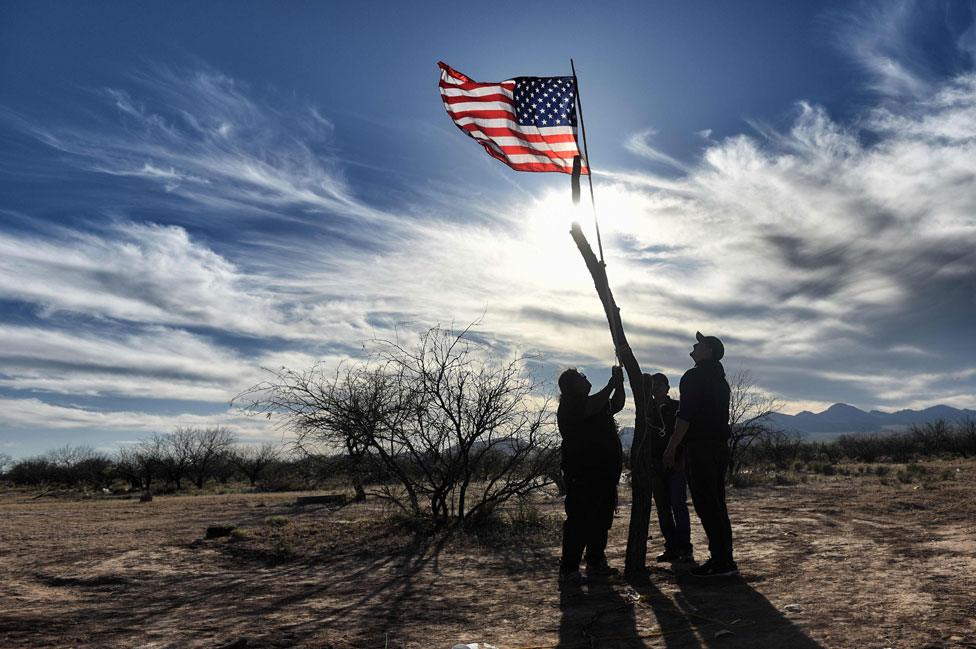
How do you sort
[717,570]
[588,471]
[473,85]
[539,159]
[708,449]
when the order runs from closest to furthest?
[717,570] → [708,449] → [588,471] → [539,159] → [473,85]

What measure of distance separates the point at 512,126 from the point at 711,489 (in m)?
4.16

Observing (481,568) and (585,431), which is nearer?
(585,431)

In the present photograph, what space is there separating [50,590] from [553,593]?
15.2ft

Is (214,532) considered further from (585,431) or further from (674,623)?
(674,623)

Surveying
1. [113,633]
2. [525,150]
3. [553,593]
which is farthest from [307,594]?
[525,150]

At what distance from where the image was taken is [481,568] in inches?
276

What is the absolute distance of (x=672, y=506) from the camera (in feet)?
22.0

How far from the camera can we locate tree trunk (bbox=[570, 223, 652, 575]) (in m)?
5.98

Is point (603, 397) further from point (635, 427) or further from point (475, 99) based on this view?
point (475, 99)

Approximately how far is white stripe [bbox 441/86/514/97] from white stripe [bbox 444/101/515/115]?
106 millimetres

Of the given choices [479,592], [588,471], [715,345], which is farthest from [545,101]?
[479,592]

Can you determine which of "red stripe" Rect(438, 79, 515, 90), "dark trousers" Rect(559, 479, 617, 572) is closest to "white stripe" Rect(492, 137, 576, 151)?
"red stripe" Rect(438, 79, 515, 90)

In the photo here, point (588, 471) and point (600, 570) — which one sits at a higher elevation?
point (588, 471)

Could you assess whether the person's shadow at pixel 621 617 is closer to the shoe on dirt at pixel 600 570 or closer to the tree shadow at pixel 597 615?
the tree shadow at pixel 597 615
